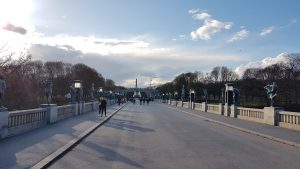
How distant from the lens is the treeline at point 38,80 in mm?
49250

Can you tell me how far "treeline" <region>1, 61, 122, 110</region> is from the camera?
162 ft

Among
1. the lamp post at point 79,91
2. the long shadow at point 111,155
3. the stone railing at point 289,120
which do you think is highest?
the lamp post at point 79,91

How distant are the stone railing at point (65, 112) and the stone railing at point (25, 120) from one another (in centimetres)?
510

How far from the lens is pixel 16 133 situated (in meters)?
19.0

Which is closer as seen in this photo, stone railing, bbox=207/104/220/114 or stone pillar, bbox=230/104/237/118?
stone pillar, bbox=230/104/237/118

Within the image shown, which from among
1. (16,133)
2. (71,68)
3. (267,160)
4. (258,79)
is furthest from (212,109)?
(71,68)

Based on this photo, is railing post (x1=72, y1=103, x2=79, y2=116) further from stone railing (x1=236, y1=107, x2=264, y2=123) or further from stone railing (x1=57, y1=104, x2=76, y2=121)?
stone railing (x1=236, y1=107, x2=264, y2=123)

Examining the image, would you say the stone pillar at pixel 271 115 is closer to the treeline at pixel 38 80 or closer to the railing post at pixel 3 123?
the railing post at pixel 3 123

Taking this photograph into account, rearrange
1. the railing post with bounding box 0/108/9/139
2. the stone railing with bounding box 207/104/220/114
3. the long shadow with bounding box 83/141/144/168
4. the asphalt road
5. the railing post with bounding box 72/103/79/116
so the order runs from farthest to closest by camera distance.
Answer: the stone railing with bounding box 207/104/220/114
the railing post with bounding box 72/103/79/116
the railing post with bounding box 0/108/9/139
the long shadow with bounding box 83/141/144/168
the asphalt road

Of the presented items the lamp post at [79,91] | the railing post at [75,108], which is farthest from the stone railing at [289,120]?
the lamp post at [79,91]

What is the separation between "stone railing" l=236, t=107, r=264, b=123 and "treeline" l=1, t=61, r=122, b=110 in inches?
766

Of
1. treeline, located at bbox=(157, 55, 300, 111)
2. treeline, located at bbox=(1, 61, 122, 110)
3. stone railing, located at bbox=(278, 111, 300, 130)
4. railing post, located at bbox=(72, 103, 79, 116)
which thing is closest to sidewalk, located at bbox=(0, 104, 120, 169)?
stone railing, located at bbox=(278, 111, 300, 130)

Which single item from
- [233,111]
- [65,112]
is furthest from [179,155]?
[233,111]

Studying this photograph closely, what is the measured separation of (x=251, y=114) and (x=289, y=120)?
28.4ft
